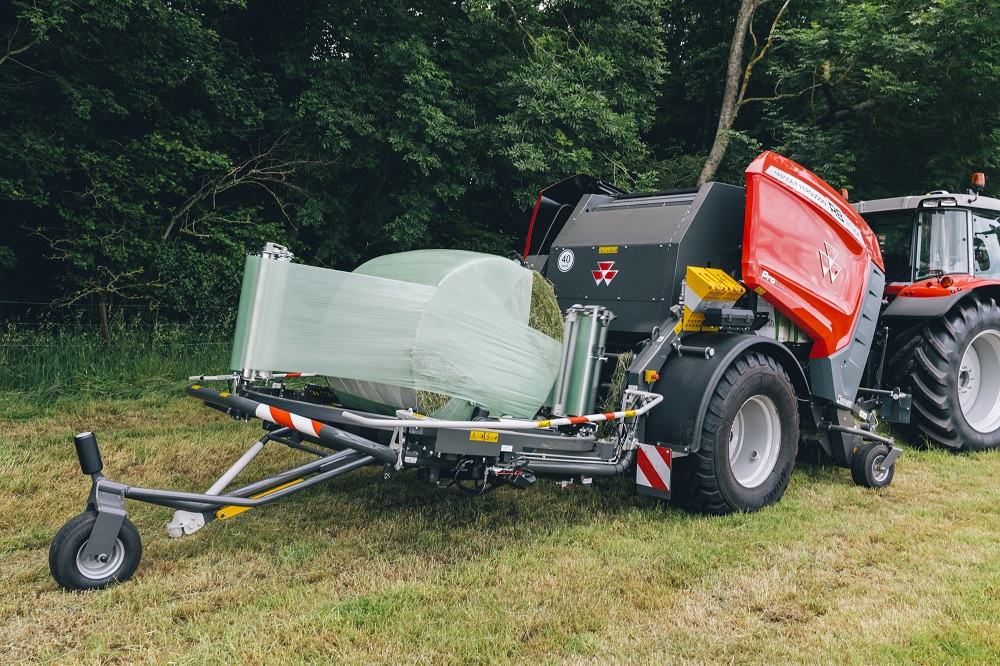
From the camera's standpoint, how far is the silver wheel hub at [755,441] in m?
4.58

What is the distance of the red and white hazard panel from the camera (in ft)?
13.1

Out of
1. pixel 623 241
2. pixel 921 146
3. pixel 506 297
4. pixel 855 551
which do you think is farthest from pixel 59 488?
pixel 921 146

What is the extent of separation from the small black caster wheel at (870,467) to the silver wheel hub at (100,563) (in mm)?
4475

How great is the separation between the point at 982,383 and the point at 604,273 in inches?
160

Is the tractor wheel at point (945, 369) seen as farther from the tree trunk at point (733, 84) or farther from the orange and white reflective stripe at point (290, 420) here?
the tree trunk at point (733, 84)

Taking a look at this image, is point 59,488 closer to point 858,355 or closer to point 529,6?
point 858,355

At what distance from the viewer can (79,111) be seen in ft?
26.5

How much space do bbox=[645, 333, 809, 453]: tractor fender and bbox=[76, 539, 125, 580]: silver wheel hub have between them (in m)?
2.70

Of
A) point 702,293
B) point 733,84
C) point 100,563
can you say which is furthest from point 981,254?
point 733,84

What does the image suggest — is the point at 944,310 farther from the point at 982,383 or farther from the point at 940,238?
the point at 982,383

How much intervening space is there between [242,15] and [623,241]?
8582 millimetres

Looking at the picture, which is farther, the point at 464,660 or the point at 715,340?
the point at 715,340

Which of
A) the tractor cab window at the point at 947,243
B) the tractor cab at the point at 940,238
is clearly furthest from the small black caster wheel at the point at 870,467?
the tractor cab window at the point at 947,243

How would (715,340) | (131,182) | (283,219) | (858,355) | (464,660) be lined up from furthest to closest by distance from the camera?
(283,219) < (131,182) < (858,355) < (715,340) < (464,660)
